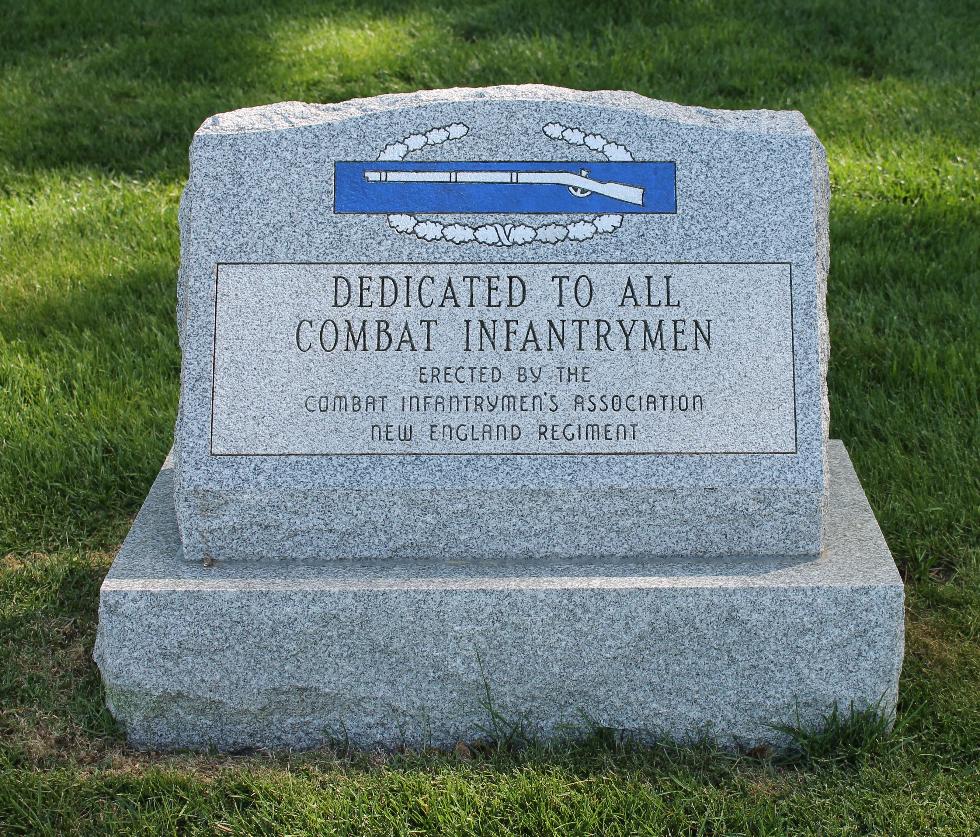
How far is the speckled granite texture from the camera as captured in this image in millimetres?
3033

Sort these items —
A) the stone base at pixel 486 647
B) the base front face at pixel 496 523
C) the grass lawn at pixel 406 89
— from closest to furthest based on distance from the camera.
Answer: the grass lawn at pixel 406 89 → the stone base at pixel 486 647 → the base front face at pixel 496 523

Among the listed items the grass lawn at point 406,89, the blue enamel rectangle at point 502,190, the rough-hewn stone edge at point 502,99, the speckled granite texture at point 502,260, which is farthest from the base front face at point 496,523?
the rough-hewn stone edge at point 502,99

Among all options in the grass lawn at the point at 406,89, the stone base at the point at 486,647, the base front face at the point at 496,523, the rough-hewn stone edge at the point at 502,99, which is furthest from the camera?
the rough-hewn stone edge at the point at 502,99

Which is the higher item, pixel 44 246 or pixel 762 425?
pixel 762 425

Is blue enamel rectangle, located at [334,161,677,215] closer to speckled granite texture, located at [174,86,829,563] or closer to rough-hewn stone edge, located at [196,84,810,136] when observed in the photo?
speckled granite texture, located at [174,86,829,563]

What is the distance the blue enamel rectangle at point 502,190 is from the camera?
10.3ft

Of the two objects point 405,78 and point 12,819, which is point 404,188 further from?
point 405,78

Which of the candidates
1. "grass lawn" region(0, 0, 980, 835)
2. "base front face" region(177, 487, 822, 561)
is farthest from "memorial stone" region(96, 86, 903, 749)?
"grass lawn" region(0, 0, 980, 835)

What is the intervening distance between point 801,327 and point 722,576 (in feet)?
2.19

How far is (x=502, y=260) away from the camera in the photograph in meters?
3.12

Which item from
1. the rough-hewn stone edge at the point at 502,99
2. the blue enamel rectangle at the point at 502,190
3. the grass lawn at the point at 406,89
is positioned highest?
the rough-hewn stone edge at the point at 502,99

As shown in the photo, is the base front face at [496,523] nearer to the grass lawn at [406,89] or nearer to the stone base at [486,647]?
the stone base at [486,647]

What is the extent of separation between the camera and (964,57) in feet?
22.4

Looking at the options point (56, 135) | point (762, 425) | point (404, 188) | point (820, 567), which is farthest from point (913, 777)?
point (56, 135)
